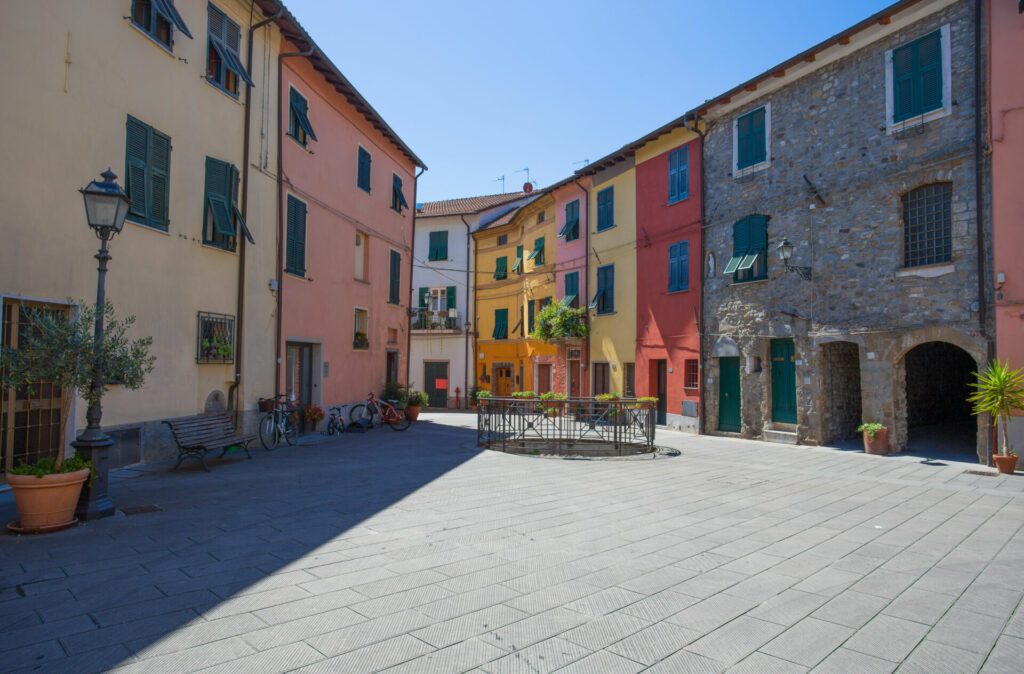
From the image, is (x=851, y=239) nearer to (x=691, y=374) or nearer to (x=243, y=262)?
(x=691, y=374)

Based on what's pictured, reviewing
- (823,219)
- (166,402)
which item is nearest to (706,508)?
(166,402)

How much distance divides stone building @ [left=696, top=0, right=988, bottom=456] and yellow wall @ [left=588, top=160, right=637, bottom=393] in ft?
11.4

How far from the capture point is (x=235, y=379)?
38.4ft

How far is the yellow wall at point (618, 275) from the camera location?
65.9 ft

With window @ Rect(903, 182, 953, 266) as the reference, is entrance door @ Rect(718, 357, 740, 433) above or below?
below

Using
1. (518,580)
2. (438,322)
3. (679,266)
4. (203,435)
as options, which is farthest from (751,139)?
(438,322)

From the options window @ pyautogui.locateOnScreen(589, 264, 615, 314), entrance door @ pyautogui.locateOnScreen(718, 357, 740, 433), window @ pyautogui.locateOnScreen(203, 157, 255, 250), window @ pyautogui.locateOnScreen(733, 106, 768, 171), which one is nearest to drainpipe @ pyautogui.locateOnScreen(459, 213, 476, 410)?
window @ pyautogui.locateOnScreen(589, 264, 615, 314)

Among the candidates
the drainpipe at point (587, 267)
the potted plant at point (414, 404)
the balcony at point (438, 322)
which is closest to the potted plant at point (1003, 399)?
the drainpipe at point (587, 267)

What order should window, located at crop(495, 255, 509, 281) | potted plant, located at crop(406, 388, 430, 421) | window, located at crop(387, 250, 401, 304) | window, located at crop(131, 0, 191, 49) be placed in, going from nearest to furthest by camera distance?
1. window, located at crop(131, 0, 191, 49)
2. potted plant, located at crop(406, 388, 430, 421)
3. window, located at crop(387, 250, 401, 304)
4. window, located at crop(495, 255, 509, 281)

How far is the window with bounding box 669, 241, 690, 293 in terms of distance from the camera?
58.0 ft

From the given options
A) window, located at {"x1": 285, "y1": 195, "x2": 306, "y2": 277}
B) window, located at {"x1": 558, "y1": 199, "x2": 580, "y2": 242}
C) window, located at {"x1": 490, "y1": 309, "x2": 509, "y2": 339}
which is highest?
window, located at {"x1": 558, "y1": 199, "x2": 580, "y2": 242}

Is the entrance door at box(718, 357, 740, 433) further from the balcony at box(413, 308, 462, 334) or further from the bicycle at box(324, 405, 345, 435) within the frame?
the balcony at box(413, 308, 462, 334)

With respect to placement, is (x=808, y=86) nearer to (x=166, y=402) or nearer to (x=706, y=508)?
(x=706, y=508)

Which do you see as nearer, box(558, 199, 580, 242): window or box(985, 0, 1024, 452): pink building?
box(985, 0, 1024, 452): pink building
